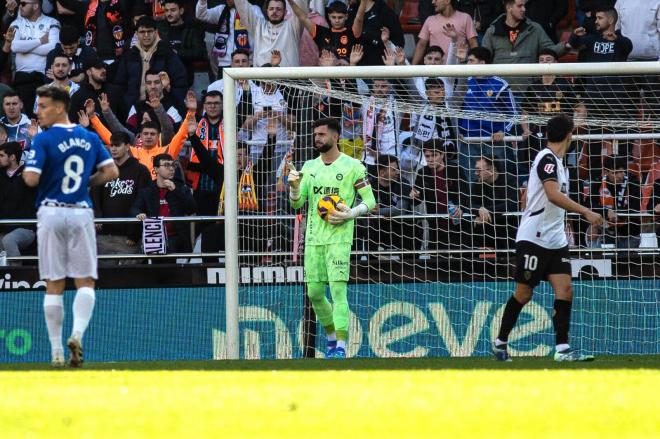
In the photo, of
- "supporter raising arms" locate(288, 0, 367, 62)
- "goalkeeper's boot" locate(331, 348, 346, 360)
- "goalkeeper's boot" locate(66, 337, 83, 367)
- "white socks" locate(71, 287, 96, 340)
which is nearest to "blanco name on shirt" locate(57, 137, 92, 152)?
"white socks" locate(71, 287, 96, 340)

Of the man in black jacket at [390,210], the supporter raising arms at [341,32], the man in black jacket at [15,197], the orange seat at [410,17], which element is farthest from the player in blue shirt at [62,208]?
the orange seat at [410,17]

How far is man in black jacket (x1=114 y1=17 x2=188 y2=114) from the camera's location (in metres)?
17.7

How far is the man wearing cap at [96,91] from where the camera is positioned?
17.5 metres

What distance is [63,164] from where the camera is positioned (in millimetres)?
10062

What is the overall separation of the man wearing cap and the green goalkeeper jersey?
5.39 metres

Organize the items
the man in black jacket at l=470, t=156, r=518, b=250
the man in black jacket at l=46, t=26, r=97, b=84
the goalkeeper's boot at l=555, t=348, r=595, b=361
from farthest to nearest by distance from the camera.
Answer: the man in black jacket at l=46, t=26, r=97, b=84 → the man in black jacket at l=470, t=156, r=518, b=250 → the goalkeeper's boot at l=555, t=348, r=595, b=361

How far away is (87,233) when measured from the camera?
10.1 m

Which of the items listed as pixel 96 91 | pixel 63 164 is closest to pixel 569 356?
pixel 63 164

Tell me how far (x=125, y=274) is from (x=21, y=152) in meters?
2.47

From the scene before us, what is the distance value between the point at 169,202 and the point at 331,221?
3.73 meters

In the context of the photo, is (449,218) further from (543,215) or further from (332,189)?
(543,215)

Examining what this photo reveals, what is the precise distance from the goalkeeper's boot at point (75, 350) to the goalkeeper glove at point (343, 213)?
10.7ft
